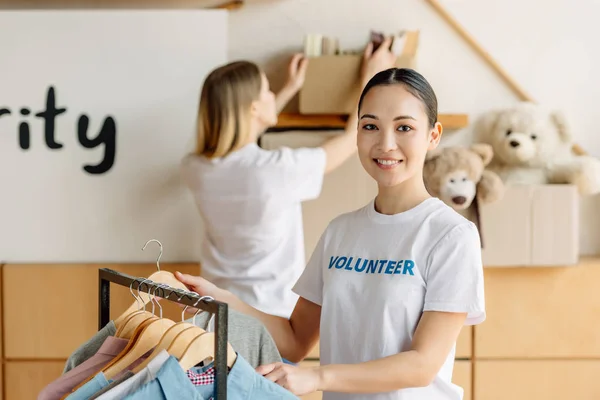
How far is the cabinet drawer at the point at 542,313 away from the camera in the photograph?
2.56m

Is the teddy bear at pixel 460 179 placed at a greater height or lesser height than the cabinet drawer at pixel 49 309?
greater

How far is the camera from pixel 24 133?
8.66ft

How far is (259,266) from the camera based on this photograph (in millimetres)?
2254

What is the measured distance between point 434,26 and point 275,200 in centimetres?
102

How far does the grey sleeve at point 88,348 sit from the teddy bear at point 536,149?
5.62 feet

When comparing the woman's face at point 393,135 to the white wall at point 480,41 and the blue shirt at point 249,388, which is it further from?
the white wall at point 480,41

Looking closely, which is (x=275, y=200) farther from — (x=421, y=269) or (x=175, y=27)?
(x=421, y=269)

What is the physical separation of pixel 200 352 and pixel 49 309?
5.43 ft

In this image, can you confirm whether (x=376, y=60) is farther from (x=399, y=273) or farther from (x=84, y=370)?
(x=84, y=370)

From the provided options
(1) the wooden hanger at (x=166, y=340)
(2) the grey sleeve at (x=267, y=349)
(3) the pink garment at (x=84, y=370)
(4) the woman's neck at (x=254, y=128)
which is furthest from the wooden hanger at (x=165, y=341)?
(4) the woman's neck at (x=254, y=128)

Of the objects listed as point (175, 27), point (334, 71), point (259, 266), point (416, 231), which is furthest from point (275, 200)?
point (416, 231)

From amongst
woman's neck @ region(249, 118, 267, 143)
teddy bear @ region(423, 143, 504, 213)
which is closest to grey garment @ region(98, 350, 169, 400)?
woman's neck @ region(249, 118, 267, 143)

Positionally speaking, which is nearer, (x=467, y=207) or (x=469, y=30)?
(x=467, y=207)

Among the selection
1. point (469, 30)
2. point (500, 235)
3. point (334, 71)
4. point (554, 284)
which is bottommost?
point (554, 284)
